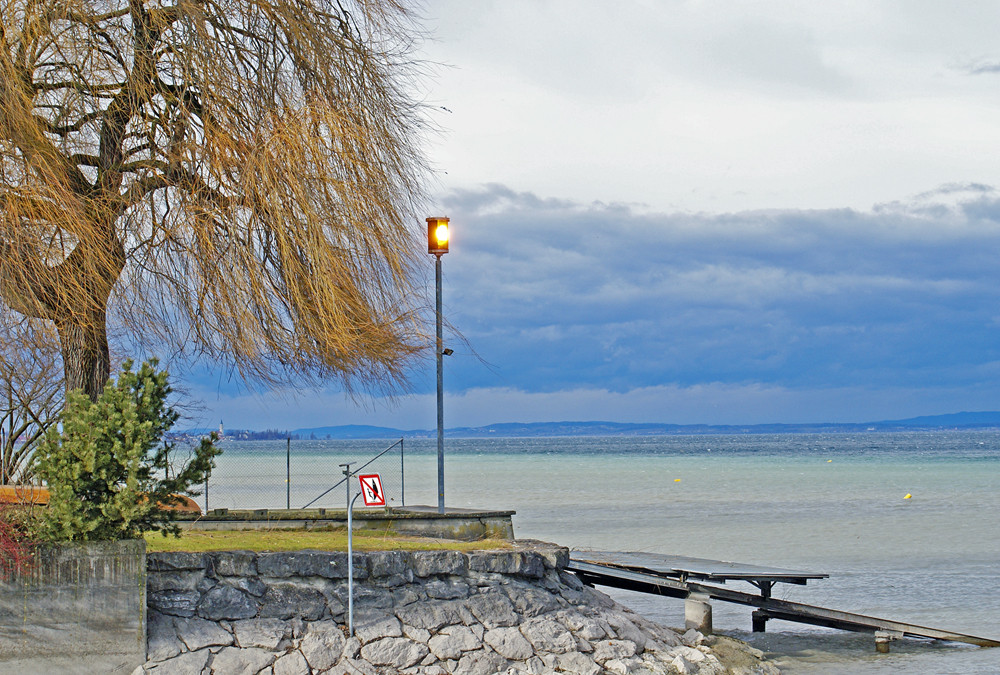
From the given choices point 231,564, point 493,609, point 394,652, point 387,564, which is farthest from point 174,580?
point 493,609

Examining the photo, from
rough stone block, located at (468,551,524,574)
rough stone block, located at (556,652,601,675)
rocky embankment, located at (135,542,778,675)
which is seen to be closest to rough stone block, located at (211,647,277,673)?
rocky embankment, located at (135,542,778,675)

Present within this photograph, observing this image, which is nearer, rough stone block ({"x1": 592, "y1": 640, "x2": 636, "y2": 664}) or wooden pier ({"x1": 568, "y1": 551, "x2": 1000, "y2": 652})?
rough stone block ({"x1": 592, "y1": 640, "x2": 636, "y2": 664})

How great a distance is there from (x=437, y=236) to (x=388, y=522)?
4.08 metres

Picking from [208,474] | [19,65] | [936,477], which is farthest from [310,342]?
[936,477]

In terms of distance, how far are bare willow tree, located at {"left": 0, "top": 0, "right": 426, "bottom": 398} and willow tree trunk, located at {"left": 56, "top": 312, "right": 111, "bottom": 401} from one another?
2 centimetres

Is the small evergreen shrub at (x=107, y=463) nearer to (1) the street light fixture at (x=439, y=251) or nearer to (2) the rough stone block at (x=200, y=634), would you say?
(2) the rough stone block at (x=200, y=634)

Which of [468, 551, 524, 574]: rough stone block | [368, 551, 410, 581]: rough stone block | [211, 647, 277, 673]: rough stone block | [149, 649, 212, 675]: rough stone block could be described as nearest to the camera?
Answer: [149, 649, 212, 675]: rough stone block

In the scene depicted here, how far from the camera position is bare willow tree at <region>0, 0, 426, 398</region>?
11.0 metres

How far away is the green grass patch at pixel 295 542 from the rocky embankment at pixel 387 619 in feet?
1.64

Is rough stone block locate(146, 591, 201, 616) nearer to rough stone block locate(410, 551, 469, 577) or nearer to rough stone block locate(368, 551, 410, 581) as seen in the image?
rough stone block locate(368, 551, 410, 581)

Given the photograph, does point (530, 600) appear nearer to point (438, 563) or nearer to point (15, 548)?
point (438, 563)

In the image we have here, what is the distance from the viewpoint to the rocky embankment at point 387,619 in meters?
10.8

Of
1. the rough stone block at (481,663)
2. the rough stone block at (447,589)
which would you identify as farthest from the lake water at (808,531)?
the rough stone block at (447,589)

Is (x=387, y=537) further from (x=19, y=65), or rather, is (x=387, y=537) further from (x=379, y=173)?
(x=19, y=65)
